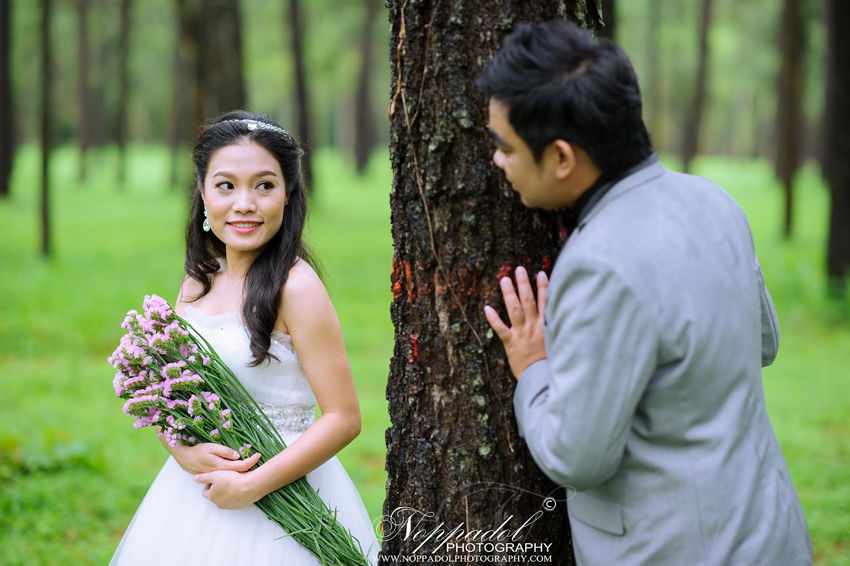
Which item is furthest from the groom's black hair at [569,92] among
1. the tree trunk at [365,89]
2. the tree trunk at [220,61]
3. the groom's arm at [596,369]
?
the tree trunk at [365,89]

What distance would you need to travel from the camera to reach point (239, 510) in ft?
7.43

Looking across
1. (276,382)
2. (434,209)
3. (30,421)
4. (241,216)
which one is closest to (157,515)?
(276,382)

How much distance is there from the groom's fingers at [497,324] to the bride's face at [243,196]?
87cm

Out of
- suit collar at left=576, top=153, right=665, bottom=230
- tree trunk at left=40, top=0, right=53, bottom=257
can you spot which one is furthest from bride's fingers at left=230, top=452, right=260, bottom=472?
tree trunk at left=40, top=0, right=53, bottom=257

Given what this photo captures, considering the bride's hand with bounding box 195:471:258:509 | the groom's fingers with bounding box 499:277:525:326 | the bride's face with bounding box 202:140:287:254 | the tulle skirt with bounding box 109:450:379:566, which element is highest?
the bride's face with bounding box 202:140:287:254

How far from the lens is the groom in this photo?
1523 mm

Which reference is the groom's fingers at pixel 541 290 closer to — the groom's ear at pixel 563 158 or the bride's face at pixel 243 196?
the groom's ear at pixel 563 158

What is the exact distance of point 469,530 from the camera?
79.4 inches

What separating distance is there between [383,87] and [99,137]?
14.2 m

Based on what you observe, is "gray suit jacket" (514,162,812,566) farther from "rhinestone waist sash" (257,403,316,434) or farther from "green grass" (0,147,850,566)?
"green grass" (0,147,850,566)

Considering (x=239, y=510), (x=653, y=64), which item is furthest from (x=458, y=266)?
(x=653, y=64)

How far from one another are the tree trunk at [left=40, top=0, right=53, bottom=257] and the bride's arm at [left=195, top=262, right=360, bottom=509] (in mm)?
10094

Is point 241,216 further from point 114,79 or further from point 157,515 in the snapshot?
point 114,79

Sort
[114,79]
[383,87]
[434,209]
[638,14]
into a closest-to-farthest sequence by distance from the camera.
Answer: [434,209] < [638,14] < [114,79] < [383,87]
